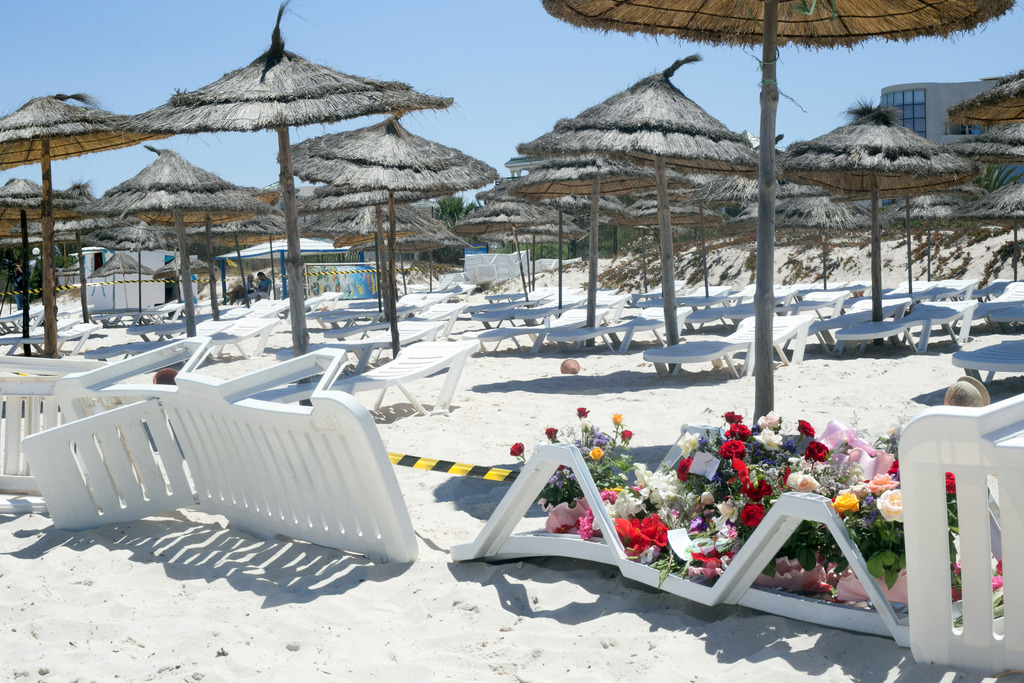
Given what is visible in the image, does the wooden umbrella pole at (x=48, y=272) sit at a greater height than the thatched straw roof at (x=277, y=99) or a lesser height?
lesser

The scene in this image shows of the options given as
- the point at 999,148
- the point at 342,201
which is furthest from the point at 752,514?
the point at 999,148

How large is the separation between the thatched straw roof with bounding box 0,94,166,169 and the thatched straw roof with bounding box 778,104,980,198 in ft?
20.8

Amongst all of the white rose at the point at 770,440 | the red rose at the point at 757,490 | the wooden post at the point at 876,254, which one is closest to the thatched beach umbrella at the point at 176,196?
the wooden post at the point at 876,254

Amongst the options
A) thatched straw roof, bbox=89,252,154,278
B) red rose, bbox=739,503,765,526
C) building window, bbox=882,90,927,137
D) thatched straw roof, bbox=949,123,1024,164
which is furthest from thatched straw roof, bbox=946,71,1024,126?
building window, bbox=882,90,927,137

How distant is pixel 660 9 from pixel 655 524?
375cm

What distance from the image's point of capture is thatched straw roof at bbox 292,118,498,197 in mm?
8344

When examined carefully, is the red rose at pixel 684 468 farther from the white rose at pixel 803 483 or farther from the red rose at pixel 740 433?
the white rose at pixel 803 483

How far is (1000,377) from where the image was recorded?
7.20 m

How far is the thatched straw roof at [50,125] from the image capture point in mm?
7738

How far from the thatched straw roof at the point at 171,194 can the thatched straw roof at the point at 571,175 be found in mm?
3769

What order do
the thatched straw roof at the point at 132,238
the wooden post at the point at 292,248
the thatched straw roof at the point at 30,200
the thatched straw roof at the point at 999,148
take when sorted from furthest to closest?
the thatched straw roof at the point at 132,238 < the thatched straw roof at the point at 30,200 < the thatched straw roof at the point at 999,148 < the wooden post at the point at 292,248

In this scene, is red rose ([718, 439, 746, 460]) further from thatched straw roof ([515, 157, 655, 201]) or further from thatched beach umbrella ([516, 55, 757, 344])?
thatched straw roof ([515, 157, 655, 201])

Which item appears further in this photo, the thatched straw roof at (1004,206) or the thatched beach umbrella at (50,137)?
the thatched straw roof at (1004,206)

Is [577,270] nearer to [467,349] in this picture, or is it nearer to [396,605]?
[467,349]
